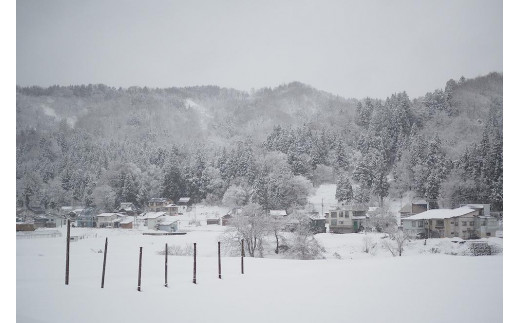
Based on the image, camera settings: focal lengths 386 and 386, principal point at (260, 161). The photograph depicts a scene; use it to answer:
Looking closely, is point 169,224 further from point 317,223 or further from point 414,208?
point 414,208

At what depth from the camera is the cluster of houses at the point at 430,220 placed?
652 centimetres

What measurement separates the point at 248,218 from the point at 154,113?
3698 millimetres

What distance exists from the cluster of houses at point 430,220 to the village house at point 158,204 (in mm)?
3941

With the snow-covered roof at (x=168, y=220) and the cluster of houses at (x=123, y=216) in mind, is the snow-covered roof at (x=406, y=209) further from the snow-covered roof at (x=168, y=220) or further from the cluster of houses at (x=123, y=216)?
the snow-covered roof at (x=168, y=220)

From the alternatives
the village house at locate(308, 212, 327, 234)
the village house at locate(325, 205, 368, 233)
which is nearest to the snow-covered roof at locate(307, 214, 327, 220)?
the village house at locate(308, 212, 327, 234)

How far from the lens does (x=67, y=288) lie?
17.1ft

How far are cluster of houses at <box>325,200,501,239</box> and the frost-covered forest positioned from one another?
237 mm

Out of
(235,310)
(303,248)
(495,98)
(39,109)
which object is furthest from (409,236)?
(39,109)

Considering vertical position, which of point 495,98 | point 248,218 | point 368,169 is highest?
point 495,98

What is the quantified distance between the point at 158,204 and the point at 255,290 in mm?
4570

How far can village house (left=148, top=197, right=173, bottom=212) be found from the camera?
9109 millimetres

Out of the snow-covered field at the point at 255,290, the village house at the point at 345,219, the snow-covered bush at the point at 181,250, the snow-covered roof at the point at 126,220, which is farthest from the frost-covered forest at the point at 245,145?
the snow-covered field at the point at 255,290

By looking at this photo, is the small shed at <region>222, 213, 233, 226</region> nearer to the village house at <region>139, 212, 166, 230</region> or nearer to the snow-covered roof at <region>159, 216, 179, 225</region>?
the snow-covered roof at <region>159, 216, 179, 225</region>

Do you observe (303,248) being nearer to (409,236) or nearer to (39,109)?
(409,236)
